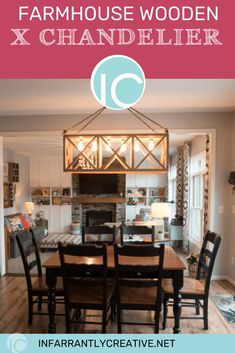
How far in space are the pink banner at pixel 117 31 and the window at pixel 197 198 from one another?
329 centimetres

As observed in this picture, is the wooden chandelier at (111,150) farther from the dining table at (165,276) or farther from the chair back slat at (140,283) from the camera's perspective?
the chair back slat at (140,283)

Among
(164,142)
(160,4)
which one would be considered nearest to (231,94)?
(164,142)

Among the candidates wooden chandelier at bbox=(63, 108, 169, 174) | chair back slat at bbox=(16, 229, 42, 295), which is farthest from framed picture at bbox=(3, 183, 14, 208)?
wooden chandelier at bbox=(63, 108, 169, 174)

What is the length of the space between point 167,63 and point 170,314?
2541 mm

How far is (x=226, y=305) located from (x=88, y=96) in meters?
2.96

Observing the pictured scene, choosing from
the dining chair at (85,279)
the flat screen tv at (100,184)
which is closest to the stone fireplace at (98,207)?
the flat screen tv at (100,184)

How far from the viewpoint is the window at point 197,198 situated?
465cm

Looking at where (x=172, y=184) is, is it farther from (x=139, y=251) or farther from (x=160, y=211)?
(x=139, y=251)

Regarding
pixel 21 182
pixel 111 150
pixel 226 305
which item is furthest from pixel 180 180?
pixel 21 182

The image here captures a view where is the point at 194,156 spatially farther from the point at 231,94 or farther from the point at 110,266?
the point at 110,266

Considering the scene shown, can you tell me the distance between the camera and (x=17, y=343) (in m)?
1.34

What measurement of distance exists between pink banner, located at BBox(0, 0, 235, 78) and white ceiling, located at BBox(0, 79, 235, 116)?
2.70 ft

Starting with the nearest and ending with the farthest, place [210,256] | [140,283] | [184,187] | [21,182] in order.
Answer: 1. [140,283]
2. [210,256]
3. [184,187]
4. [21,182]

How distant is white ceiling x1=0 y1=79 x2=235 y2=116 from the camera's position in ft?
8.03
